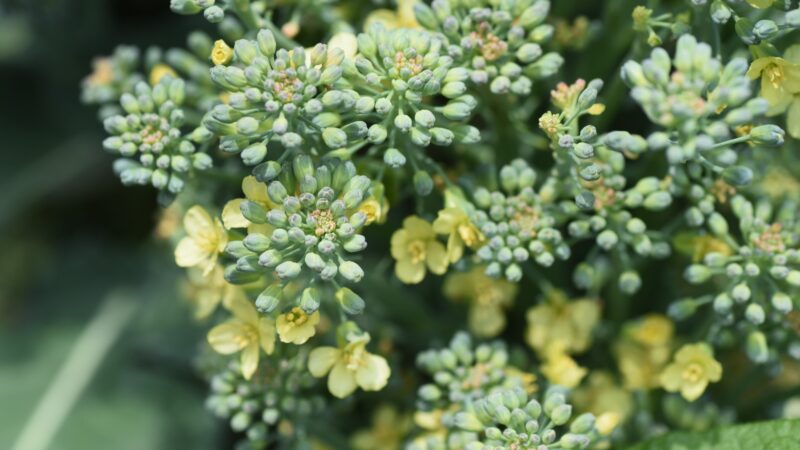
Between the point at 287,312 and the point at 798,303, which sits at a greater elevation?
the point at 287,312

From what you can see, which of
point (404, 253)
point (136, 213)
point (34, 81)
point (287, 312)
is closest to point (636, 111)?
point (404, 253)

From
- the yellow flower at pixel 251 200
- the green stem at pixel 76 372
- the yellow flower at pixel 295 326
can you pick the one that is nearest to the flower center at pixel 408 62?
the yellow flower at pixel 251 200

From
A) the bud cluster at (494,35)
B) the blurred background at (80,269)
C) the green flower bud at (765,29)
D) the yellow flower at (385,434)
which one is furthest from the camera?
the blurred background at (80,269)

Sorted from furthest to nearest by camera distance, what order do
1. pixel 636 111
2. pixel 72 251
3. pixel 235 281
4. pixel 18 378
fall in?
pixel 72 251
pixel 18 378
pixel 636 111
pixel 235 281

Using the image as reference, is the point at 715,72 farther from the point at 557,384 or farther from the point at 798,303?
the point at 557,384

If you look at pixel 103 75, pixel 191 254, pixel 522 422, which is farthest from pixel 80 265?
pixel 522 422

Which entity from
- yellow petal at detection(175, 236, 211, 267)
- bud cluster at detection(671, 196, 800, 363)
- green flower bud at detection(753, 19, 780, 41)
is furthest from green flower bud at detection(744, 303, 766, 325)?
yellow petal at detection(175, 236, 211, 267)

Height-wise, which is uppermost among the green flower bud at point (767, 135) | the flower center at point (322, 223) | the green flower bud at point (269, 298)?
the flower center at point (322, 223)

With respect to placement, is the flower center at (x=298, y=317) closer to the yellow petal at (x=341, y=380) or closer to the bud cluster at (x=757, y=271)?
the yellow petal at (x=341, y=380)
